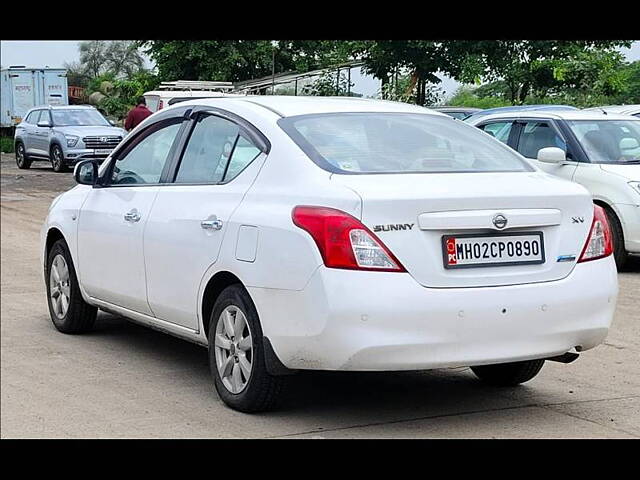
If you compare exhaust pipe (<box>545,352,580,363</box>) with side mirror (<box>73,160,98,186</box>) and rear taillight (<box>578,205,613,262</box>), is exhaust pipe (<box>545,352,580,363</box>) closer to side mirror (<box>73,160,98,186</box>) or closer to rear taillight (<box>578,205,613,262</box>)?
rear taillight (<box>578,205,613,262</box>)

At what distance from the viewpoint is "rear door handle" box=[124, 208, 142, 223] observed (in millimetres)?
6492

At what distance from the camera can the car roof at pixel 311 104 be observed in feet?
20.1

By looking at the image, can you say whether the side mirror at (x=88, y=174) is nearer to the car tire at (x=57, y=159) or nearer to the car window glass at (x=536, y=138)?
the car window glass at (x=536, y=138)

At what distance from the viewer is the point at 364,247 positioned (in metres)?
5.01

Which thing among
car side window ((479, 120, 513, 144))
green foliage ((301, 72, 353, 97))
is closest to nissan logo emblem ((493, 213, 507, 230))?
car side window ((479, 120, 513, 144))

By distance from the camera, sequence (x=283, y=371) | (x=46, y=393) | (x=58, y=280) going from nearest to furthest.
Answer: (x=46, y=393) < (x=283, y=371) < (x=58, y=280)

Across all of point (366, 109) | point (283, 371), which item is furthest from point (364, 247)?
point (366, 109)

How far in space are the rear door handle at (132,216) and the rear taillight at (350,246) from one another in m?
1.73

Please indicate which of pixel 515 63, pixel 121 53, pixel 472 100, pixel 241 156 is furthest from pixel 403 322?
pixel 472 100

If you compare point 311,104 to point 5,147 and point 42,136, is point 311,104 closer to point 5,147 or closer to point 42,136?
point 5,147

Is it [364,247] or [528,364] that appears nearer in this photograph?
[364,247]

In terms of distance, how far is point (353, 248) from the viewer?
5000 mm
